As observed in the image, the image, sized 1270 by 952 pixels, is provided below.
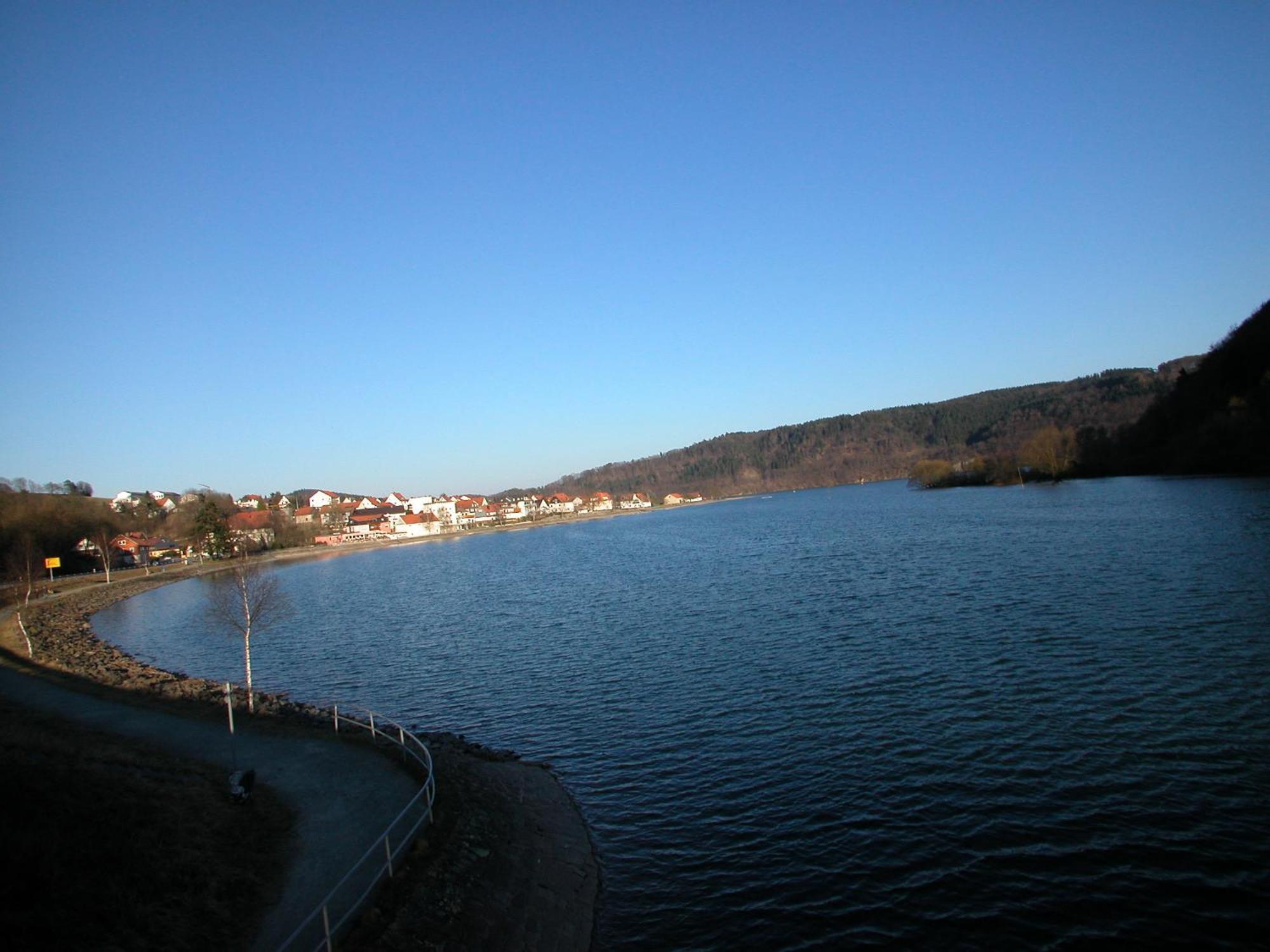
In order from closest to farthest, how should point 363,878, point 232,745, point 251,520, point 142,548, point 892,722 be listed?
point 363,878 < point 232,745 < point 892,722 < point 142,548 < point 251,520

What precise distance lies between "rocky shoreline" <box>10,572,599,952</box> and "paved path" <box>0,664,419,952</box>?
1.01 m

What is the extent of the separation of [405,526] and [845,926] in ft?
567

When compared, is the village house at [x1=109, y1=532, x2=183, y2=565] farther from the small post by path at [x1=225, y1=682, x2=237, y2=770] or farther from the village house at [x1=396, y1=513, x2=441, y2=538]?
the small post by path at [x1=225, y1=682, x2=237, y2=770]

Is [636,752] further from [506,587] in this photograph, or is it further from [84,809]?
[506,587]

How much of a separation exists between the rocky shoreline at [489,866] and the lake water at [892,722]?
0.67 metres

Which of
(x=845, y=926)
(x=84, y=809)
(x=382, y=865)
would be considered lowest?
(x=845, y=926)

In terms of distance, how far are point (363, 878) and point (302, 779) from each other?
5648 millimetres

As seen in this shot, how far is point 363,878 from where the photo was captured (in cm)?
1101

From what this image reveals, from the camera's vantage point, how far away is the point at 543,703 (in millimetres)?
24141

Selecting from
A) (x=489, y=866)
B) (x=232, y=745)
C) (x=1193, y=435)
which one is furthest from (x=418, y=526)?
(x=489, y=866)

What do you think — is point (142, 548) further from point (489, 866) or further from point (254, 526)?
point (489, 866)

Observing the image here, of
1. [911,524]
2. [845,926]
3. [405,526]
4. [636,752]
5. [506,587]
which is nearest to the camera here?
[845,926]

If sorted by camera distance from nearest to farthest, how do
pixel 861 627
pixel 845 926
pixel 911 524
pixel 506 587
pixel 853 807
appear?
pixel 845 926, pixel 853 807, pixel 861 627, pixel 506 587, pixel 911 524

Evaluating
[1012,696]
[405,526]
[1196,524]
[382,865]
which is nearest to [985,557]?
[1196,524]
